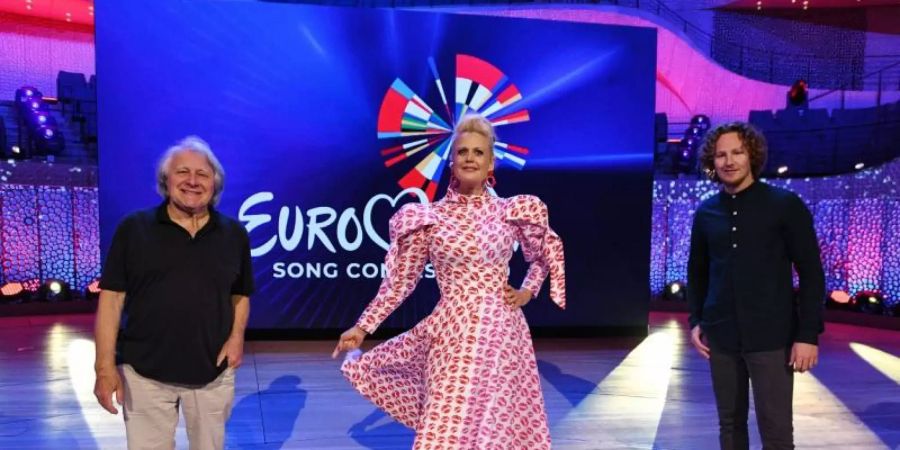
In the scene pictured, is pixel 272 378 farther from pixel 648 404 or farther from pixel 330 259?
pixel 648 404

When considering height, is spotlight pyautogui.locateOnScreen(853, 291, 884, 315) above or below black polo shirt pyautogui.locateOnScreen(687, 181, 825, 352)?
below

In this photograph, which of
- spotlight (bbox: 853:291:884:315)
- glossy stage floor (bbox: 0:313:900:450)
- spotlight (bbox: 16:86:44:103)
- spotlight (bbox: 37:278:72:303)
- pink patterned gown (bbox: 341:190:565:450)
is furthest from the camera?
spotlight (bbox: 16:86:44:103)

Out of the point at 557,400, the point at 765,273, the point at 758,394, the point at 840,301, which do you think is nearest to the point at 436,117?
the point at 557,400

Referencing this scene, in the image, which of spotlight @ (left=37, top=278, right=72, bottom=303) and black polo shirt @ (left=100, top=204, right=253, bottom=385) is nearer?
black polo shirt @ (left=100, top=204, right=253, bottom=385)

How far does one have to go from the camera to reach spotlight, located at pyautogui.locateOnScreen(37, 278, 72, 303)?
8.45 m

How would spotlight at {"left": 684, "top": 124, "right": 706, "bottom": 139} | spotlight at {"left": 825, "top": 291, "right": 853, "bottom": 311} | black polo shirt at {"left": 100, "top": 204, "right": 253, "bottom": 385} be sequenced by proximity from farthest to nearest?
spotlight at {"left": 684, "top": 124, "right": 706, "bottom": 139} → spotlight at {"left": 825, "top": 291, "right": 853, "bottom": 311} → black polo shirt at {"left": 100, "top": 204, "right": 253, "bottom": 385}

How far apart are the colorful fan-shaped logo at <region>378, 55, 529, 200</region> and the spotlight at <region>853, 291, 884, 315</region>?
4.79 meters

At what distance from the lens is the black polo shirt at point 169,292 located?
213 centimetres

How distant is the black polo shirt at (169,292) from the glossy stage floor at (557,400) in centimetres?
150

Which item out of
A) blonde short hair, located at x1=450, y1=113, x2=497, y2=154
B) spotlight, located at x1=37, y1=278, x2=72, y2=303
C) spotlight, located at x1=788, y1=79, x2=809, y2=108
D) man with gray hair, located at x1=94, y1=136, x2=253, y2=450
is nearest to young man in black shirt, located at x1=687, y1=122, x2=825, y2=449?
blonde short hair, located at x1=450, y1=113, x2=497, y2=154

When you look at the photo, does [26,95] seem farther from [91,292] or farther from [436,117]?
[436,117]

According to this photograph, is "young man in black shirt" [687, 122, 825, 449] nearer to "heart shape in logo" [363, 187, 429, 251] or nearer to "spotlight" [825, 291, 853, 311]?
"heart shape in logo" [363, 187, 429, 251]

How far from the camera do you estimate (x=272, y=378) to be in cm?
499

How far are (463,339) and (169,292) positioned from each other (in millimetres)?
980
